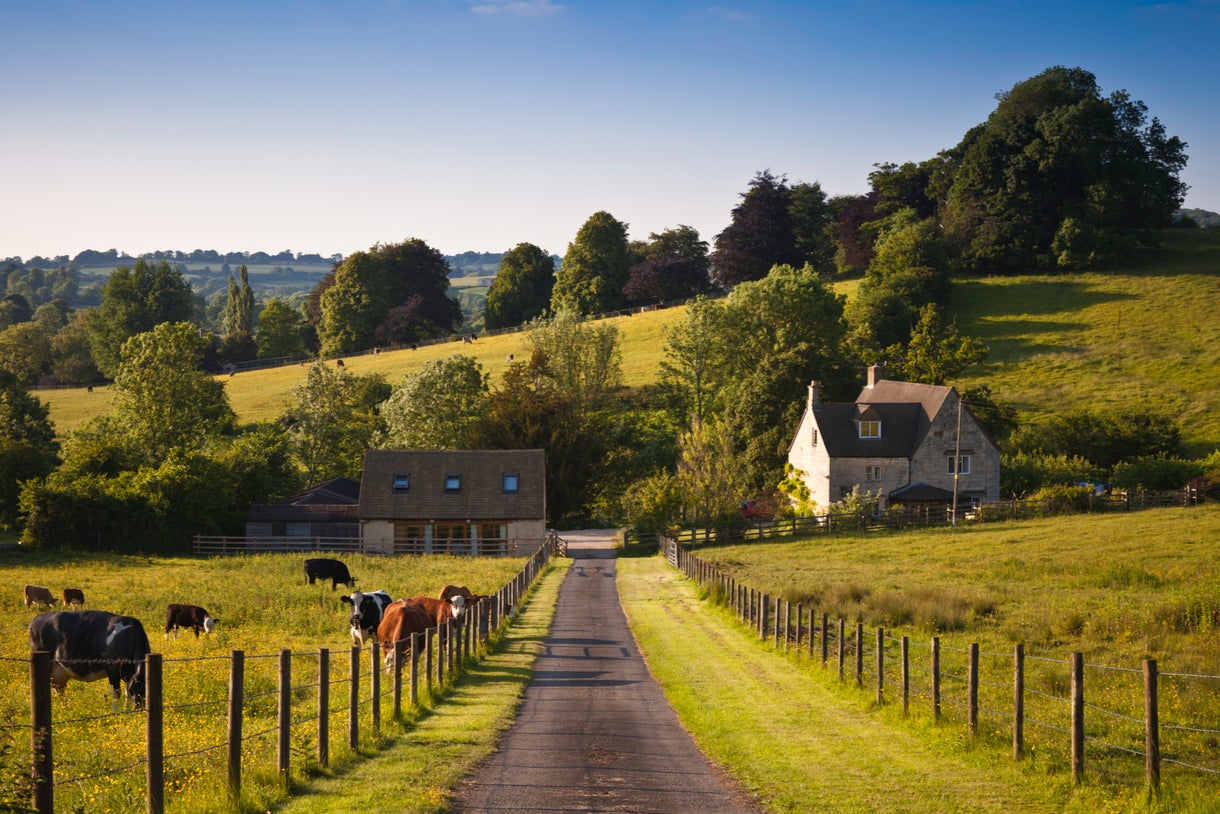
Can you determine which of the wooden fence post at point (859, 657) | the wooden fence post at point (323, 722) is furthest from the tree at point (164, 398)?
the wooden fence post at point (323, 722)

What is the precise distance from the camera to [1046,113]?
105875 mm

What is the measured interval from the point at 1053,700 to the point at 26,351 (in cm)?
12817

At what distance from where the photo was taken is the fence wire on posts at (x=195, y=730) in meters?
9.59

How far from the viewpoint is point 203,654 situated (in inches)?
956

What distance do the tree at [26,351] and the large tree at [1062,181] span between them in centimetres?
10307

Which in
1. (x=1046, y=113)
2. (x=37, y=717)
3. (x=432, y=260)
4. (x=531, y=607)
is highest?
(x=1046, y=113)

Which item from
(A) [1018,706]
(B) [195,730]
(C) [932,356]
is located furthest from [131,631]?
(C) [932,356]

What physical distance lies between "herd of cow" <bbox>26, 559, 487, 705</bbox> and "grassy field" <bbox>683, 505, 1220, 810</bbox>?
32.0 feet

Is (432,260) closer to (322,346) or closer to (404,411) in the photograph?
(322,346)

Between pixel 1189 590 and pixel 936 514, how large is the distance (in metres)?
29.8

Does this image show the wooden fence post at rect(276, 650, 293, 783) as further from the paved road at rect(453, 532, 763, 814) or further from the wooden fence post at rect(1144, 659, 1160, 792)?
the wooden fence post at rect(1144, 659, 1160, 792)

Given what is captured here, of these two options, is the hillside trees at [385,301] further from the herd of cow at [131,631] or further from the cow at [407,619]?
the cow at [407,619]

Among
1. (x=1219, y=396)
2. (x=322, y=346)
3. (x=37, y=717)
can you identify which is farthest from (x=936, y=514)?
(x=322, y=346)

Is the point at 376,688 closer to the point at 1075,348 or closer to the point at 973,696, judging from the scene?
the point at 973,696
